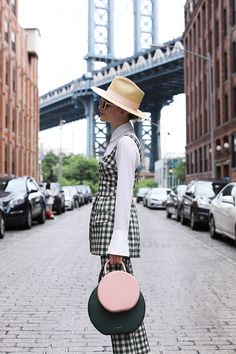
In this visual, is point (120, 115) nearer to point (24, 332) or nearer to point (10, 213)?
point (24, 332)

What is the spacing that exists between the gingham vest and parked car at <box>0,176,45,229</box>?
12.6m

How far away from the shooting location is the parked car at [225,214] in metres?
11.3

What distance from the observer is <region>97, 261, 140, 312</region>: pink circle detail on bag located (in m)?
2.68

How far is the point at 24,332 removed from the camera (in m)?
4.68

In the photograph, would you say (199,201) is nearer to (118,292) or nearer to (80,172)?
(118,292)

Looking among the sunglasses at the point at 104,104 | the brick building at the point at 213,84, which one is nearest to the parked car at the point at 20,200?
the sunglasses at the point at 104,104

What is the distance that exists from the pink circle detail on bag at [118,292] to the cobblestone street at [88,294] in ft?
5.23

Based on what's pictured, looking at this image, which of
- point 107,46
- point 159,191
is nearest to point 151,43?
point 107,46

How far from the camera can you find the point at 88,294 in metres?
6.33

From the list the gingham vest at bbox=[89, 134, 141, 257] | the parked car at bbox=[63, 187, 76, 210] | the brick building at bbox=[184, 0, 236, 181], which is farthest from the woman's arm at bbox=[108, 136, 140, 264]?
the brick building at bbox=[184, 0, 236, 181]

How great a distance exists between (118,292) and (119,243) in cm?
27

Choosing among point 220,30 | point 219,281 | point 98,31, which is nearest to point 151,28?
point 98,31

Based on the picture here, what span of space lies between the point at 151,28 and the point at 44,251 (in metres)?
138

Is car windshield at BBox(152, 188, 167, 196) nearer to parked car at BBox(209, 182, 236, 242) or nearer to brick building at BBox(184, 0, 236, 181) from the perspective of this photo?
brick building at BBox(184, 0, 236, 181)
